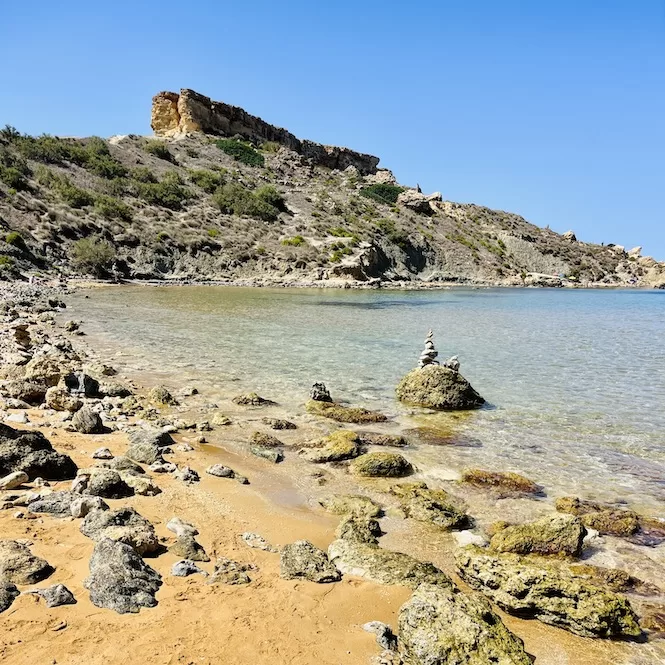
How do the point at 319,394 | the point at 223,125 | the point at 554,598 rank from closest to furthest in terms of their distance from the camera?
the point at 554,598 < the point at 319,394 < the point at 223,125

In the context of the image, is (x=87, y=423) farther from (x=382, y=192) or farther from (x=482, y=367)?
(x=382, y=192)

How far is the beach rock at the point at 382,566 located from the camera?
4426 millimetres

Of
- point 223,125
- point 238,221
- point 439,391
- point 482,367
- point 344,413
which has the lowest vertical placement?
point 344,413

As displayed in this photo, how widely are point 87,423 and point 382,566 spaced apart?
5274 millimetres

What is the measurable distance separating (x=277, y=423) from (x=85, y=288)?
35.7m

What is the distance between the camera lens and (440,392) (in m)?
10.7

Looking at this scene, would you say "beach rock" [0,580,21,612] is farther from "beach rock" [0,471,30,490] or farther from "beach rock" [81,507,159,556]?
"beach rock" [0,471,30,490]

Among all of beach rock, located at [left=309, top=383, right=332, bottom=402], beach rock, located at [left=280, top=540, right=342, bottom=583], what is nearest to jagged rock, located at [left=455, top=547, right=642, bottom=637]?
beach rock, located at [left=280, top=540, right=342, bottom=583]

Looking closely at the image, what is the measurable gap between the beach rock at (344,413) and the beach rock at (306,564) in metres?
4.77

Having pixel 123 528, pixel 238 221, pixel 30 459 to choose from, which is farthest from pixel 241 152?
pixel 123 528

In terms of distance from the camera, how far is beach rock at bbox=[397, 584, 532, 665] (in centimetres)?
333

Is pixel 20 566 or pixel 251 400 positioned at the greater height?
pixel 20 566

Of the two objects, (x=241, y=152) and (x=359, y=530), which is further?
(x=241, y=152)

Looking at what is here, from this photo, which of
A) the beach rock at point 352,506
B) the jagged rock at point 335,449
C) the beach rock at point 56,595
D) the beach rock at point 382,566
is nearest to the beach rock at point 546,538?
the beach rock at point 382,566
